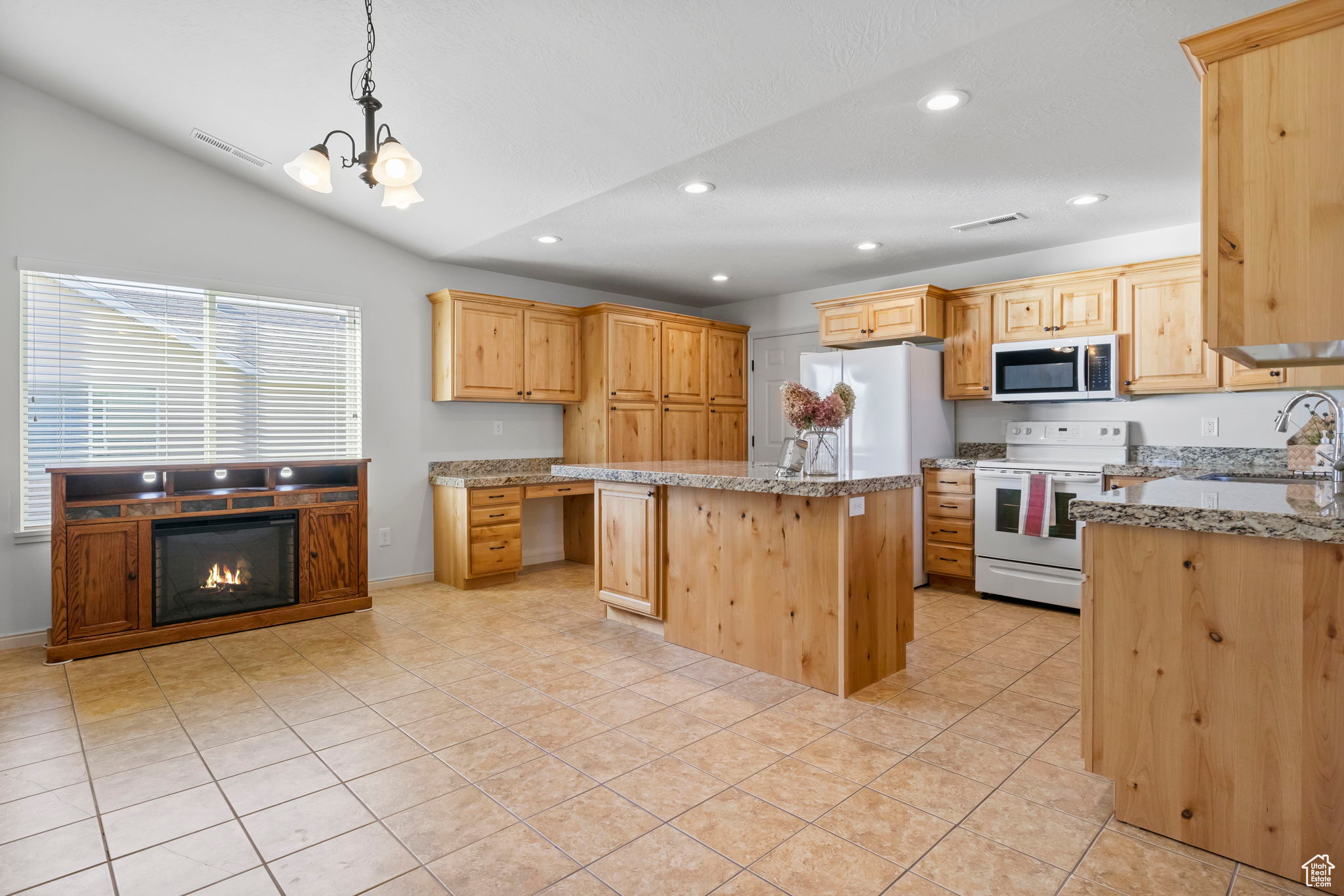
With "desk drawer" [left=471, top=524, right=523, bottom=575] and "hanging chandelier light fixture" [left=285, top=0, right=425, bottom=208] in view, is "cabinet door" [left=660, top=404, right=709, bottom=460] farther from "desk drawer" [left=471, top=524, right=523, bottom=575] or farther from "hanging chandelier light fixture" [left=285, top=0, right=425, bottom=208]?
"hanging chandelier light fixture" [left=285, top=0, right=425, bottom=208]

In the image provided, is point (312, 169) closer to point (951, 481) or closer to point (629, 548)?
point (629, 548)

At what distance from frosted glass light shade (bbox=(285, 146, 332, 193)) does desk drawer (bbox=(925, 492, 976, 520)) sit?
4092 mm

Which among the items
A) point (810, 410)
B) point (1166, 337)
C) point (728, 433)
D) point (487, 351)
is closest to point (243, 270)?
point (487, 351)

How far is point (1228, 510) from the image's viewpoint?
1666 mm

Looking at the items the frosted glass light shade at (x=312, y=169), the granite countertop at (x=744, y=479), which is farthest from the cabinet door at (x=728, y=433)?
the frosted glass light shade at (x=312, y=169)

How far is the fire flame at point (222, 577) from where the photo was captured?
12.6ft

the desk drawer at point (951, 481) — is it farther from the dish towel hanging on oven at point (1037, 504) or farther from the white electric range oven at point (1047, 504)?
the dish towel hanging on oven at point (1037, 504)

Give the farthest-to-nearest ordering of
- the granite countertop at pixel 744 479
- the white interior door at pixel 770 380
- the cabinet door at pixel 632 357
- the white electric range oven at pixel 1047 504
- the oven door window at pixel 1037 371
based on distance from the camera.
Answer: the white interior door at pixel 770 380 → the cabinet door at pixel 632 357 → the oven door window at pixel 1037 371 → the white electric range oven at pixel 1047 504 → the granite countertop at pixel 744 479

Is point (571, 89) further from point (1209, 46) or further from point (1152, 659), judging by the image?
point (1152, 659)

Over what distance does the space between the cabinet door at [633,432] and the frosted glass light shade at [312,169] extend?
3.34 meters

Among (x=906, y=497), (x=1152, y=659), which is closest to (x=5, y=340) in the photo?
(x=906, y=497)

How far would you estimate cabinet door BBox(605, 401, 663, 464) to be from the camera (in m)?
5.62

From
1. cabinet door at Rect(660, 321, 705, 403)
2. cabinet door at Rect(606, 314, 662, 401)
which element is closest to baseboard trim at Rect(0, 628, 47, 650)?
cabinet door at Rect(606, 314, 662, 401)

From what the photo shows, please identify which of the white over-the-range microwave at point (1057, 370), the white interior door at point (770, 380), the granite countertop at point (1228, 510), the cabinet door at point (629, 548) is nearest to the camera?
the granite countertop at point (1228, 510)
